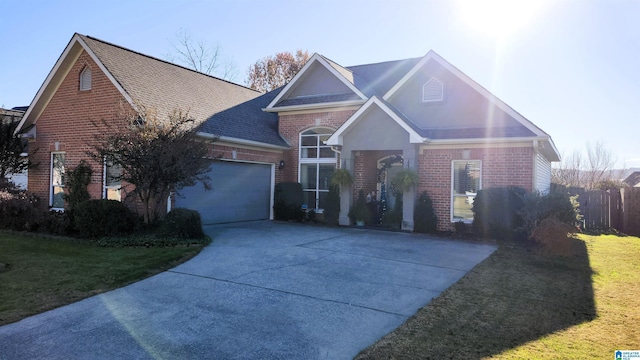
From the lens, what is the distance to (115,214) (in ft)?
35.9

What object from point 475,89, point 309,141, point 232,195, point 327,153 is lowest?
point 232,195

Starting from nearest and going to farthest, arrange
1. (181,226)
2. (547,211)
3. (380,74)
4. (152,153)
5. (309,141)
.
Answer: (152,153) → (181,226) → (547,211) → (309,141) → (380,74)

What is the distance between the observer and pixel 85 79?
46.8 feet

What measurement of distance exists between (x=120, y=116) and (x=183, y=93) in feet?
12.5

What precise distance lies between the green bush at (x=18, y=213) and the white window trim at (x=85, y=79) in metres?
4.27

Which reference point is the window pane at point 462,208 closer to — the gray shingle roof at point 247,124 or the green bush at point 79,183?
the gray shingle roof at point 247,124

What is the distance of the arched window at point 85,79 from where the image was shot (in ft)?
46.4

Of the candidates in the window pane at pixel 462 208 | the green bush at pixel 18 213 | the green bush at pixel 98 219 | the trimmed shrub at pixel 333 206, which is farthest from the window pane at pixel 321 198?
the green bush at pixel 18 213

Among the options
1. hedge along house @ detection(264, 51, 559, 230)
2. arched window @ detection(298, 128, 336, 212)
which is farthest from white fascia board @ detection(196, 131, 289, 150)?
hedge along house @ detection(264, 51, 559, 230)

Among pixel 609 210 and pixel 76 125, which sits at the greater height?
pixel 76 125

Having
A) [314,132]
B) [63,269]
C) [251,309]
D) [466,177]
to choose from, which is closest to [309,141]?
[314,132]

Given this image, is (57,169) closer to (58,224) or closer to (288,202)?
(58,224)

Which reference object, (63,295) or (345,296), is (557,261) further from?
(63,295)

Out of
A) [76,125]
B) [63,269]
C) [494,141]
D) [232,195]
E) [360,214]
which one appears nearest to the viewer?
[63,269]
